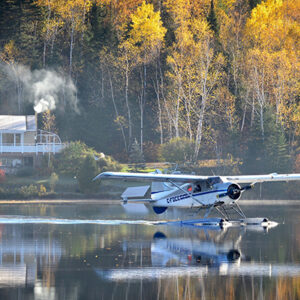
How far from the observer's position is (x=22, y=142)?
53.2m

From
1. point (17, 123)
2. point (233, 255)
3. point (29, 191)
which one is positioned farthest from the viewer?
point (17, 123)

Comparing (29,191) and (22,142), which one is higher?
(22,142)

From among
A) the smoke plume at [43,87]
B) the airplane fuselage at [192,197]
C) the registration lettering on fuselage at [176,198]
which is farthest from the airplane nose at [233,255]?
the smoke plume at [43,87]

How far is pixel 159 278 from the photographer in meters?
15.9

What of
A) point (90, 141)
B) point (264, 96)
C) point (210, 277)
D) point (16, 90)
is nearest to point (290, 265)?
point (210, 277)

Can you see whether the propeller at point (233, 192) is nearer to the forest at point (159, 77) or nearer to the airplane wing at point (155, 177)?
the airplane wing at point (155, 177)

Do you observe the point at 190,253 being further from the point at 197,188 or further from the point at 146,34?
the point at 146,34

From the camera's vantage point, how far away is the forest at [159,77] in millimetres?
53719

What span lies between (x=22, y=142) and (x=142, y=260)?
3612 cm

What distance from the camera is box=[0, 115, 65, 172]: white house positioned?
2005 inches

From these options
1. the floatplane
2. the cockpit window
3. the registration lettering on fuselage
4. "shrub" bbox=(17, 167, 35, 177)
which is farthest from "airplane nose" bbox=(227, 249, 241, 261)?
"shrub" bbox=(17, 167, 35, 177)

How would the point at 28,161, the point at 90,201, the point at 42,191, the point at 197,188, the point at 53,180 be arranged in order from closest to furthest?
the point at 197,188 → the point at 90,201 → the point at 42,191 → the point at 53,180 → the point at 28,161

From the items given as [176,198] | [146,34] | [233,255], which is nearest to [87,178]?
[176,198]

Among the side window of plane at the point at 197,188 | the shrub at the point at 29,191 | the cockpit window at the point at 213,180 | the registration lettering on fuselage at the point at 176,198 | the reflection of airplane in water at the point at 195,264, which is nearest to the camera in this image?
the reflection of airplane in water at the point at 195,264
